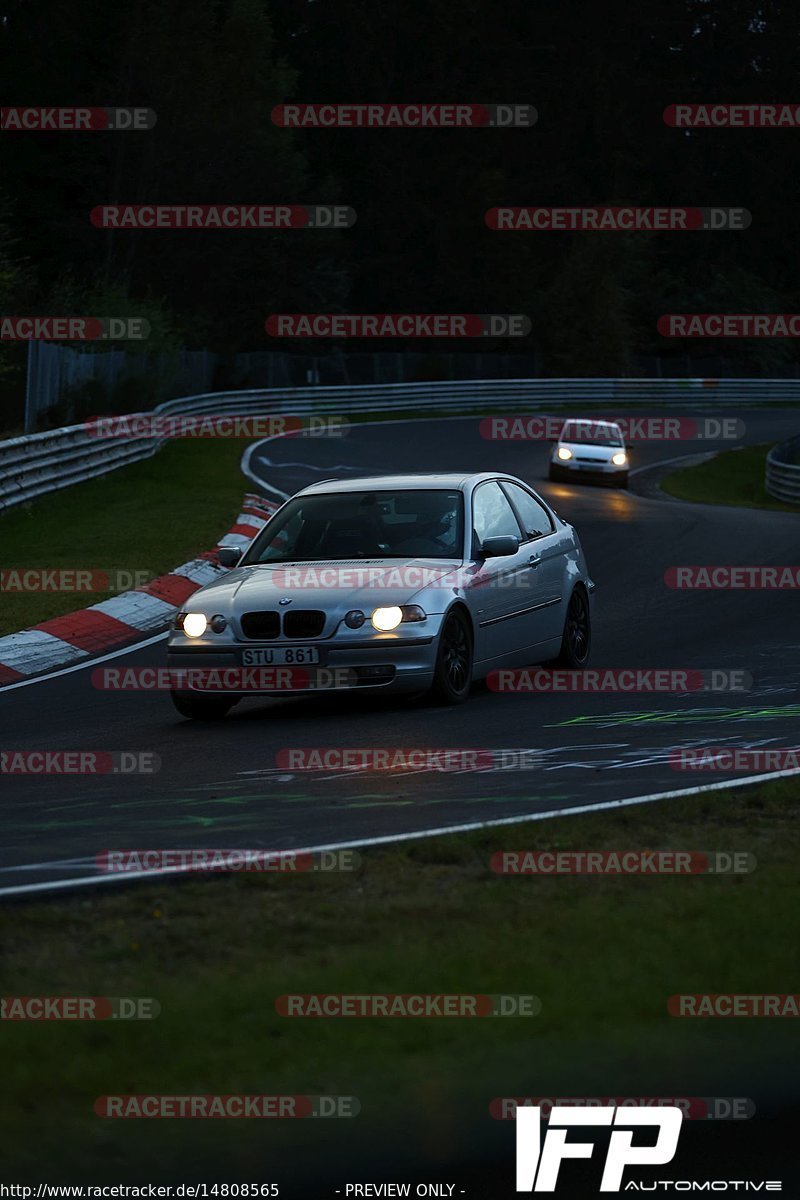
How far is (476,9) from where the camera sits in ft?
315

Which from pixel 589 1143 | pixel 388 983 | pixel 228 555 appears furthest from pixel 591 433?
pixel 589 1143

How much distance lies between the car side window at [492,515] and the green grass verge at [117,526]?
3877mm

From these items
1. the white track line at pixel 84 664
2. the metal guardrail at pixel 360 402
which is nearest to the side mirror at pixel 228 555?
the white track line at pixel 84 664

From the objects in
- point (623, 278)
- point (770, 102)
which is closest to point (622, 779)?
point (623, 278)

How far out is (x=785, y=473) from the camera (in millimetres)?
35844

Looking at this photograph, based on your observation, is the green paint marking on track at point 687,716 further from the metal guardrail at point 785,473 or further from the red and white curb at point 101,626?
the metal guardrail at point 785,473

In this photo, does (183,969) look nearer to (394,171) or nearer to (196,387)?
(196,387)

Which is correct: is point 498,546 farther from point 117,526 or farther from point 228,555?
point 117,526

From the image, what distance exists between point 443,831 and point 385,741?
3255 mm

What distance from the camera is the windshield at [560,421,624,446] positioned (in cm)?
3766

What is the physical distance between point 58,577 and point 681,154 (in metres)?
90.1

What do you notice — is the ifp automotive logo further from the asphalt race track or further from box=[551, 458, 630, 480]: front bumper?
box=[551, 458, 630, 480]: front bumper

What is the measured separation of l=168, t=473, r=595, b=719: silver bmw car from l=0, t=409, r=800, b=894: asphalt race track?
0.25 metres

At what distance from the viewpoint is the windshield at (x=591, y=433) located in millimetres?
37656
